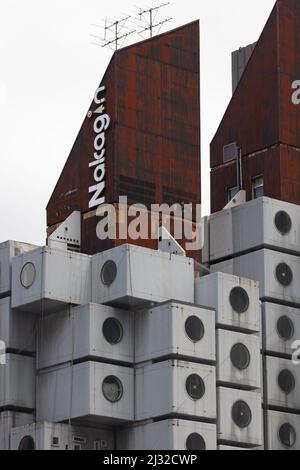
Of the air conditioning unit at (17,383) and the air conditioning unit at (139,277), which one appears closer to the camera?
the air conditioning unit at (139,277)

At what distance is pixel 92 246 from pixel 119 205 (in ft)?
10.1

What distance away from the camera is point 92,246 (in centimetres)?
11206

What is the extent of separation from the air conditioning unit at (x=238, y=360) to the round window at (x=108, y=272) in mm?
6782

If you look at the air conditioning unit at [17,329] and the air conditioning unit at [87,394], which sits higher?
the air conditioning unit at [17,329]

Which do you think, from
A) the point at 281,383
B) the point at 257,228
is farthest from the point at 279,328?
the point at 257,228

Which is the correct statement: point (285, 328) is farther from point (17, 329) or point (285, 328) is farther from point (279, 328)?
point (17, 329)

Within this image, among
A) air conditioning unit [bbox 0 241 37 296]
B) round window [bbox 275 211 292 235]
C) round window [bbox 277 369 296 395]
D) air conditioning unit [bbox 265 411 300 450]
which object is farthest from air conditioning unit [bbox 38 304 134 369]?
round window [bbox 275 211 292 235]

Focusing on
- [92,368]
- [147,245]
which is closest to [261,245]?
[147,245]

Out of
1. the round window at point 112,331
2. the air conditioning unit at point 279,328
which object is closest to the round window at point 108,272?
the round window at point 112,331

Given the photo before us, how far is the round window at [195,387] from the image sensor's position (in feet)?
342

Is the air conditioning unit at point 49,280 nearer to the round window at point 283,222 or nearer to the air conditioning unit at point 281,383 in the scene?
the air conditioning unit at point 281,383

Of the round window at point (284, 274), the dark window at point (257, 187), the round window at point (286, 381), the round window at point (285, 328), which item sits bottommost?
the round window at point (286, 381)

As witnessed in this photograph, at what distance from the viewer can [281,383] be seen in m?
112

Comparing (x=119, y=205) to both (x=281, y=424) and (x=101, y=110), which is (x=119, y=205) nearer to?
(x=101, y=110)
